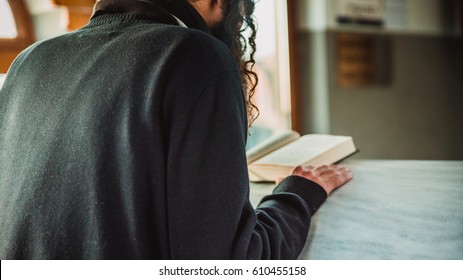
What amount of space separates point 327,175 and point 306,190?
0.11m

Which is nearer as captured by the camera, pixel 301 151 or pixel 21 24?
pixel 301 151

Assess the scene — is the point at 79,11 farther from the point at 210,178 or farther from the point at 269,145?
the point at 210,178

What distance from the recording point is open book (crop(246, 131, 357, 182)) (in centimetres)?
95

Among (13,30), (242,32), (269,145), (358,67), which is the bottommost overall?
(358,67)

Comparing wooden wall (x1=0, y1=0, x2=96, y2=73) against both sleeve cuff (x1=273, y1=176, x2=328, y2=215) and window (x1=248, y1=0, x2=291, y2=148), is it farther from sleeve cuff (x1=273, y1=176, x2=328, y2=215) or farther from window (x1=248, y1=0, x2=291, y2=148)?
sleeve cuff (x1=273, y1=176, x2=328, y2=215)

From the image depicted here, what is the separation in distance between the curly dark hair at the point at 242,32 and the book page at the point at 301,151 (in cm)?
11

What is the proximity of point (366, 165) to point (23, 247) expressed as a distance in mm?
714

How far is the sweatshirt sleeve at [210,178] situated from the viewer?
1.70ft

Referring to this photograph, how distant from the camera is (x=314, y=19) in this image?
2781mm

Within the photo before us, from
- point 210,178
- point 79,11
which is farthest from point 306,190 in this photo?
point 79,11

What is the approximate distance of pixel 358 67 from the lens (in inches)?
116

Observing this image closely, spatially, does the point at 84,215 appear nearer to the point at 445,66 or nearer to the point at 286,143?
the point at 286,143

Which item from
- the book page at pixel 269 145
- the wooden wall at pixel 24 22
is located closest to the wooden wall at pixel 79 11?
the wooden wall at pixel 24 22
